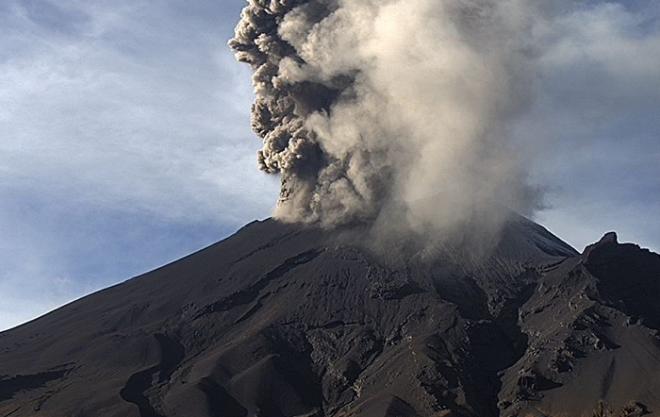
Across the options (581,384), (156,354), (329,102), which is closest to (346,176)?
(329,102)

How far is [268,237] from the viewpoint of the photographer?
134 metres

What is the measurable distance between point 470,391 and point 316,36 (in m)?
51.1

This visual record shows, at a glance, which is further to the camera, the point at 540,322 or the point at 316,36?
the point at 316,36

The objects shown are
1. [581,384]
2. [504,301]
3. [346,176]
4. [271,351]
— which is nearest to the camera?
[581,384]

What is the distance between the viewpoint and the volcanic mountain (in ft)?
316

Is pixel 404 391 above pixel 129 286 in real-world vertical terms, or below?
below

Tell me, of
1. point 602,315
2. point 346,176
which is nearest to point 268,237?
point 346,176

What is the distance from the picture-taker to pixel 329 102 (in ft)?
431

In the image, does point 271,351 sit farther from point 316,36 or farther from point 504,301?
point 316,36

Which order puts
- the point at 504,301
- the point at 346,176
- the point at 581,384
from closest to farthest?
the point at 581,384, the point at 504,301, the point at 346,176

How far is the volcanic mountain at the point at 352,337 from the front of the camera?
96312 mm

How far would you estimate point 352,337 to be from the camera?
110 m

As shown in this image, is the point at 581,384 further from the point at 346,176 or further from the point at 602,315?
the point at 346,176

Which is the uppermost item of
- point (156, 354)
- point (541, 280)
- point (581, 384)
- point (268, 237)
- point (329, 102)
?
point (329, 102)
